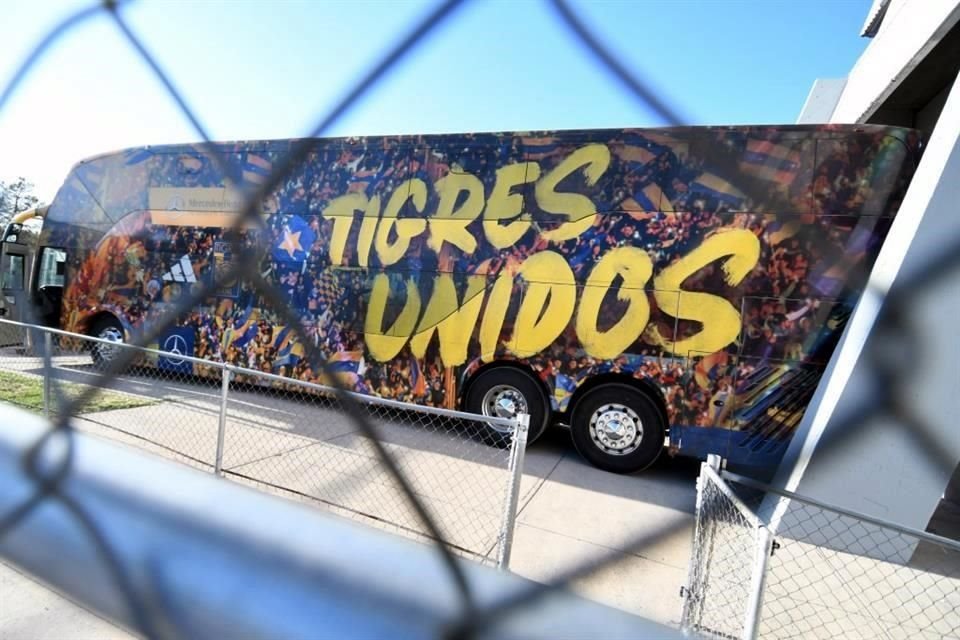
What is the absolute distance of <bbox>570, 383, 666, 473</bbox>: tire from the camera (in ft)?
15.5

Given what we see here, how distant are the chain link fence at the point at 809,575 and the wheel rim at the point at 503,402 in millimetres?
2364

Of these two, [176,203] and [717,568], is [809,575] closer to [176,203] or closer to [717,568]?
[717,568]

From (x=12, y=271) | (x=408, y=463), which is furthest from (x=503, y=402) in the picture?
(x=12, y=271)

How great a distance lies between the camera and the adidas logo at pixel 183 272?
251 inches

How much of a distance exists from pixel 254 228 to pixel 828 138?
181 inches

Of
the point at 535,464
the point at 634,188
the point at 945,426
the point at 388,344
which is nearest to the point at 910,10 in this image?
the point at 634,188

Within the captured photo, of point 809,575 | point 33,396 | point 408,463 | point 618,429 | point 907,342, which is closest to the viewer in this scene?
point 907,342

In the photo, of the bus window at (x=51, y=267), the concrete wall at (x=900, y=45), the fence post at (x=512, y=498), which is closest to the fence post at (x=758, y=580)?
the fence post at (x=512, y=498)

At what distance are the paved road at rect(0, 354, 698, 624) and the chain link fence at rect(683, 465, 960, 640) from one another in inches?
11.6

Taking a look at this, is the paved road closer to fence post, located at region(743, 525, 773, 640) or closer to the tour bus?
the tour bus

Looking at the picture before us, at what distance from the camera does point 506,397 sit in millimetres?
5273

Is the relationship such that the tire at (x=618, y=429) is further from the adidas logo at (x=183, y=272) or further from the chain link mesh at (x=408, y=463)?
the adidas logo at (x=183, y=272)

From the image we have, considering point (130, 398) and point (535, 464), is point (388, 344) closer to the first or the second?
point (535, 464)

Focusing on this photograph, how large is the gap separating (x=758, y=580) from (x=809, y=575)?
1913 mm
